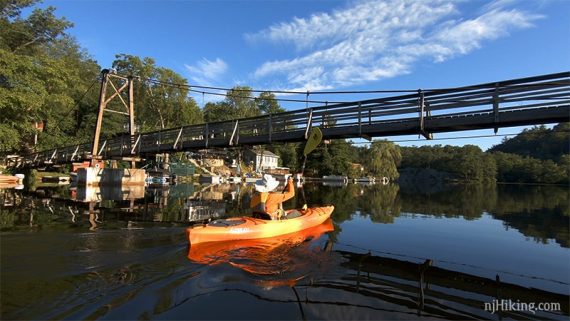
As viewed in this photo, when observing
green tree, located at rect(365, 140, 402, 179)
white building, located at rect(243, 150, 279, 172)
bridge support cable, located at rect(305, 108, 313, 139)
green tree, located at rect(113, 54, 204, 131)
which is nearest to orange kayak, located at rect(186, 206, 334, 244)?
bridge support cable, located at rect(305, 108, 313, 139)

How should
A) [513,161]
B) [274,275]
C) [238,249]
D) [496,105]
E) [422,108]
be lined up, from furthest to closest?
[513,161] → [422,108] → [496,105] → [238,249] → [274,275]

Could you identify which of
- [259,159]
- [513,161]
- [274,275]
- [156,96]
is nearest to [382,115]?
[274,275]

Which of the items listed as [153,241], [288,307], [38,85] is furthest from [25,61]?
[288,307]

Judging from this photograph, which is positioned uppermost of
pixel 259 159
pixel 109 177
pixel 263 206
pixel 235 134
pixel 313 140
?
pixel 259 159

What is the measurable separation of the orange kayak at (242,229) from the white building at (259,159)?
240 ft

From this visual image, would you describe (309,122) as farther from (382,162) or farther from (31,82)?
(382,162)

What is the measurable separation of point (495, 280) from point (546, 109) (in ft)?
20.2

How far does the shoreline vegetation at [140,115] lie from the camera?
30.7 m

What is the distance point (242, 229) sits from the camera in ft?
34.3

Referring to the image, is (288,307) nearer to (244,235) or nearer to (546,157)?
(244,235)

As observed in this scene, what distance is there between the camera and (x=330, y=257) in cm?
963

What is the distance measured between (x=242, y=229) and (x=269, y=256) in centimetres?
164

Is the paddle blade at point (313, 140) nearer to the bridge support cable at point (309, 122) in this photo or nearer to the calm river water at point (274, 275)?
the bridge support cable at point (309, 122)

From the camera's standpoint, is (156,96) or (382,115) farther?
(156,96)
